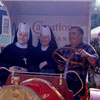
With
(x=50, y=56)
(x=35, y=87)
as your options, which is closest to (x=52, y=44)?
(x=50, y=56)

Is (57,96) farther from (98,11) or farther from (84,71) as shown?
(98,11)

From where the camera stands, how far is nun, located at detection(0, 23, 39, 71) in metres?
4.19

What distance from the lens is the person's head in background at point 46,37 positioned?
14.4 feet

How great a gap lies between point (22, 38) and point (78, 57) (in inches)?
41.9

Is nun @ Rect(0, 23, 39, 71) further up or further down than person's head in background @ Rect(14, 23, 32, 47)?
further down

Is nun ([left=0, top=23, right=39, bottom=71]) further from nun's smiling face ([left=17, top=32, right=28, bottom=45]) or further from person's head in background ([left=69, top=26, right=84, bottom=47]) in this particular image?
person's head in background ([left=69, top=26, right=84, bottom=47])

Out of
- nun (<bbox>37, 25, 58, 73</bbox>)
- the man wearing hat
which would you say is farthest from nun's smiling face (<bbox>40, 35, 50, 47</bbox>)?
the man wearing hat

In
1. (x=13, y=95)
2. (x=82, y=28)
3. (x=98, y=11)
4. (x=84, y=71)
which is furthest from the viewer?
(x=98, y=11)

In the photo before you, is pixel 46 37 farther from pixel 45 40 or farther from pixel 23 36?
pixel 23 36

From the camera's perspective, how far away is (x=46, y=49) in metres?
4.37

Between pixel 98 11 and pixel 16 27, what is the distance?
22.5 meters

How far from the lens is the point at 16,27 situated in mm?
4812

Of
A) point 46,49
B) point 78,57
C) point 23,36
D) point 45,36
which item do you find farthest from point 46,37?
point 78,57

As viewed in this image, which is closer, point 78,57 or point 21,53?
point 78,57
